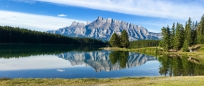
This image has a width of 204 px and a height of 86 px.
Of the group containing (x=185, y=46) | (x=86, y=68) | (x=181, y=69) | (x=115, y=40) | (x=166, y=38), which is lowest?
(x=181, y=69)

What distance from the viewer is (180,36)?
133875 millimetres

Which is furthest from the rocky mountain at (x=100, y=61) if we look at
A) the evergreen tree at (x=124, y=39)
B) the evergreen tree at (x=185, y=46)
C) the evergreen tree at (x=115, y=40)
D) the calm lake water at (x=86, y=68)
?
the evergreen tree at (x=115, y=40)

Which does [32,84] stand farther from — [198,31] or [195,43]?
[198,31]

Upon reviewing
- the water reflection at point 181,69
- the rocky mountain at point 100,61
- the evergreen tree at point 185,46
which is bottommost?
the water reflection at point 181,69

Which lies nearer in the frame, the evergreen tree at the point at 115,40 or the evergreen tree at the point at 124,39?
the evergreen tree at the point at 124,39

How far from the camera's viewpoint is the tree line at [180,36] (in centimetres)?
13125

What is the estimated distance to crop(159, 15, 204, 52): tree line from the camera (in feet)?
431

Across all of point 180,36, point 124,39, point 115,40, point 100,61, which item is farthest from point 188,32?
point 100,61

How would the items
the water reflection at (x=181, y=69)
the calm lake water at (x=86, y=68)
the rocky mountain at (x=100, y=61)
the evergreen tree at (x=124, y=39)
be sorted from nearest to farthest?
1. the calm lake water at (x=86, y=68)
2. the water reflection at (x=181, y=69)
3. the rocky mountain at (x=100, y=61)
4. the evergreen tree at (x=124, y=39)

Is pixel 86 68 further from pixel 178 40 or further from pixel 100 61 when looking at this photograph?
pixel 178 40

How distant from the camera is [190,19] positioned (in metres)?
145

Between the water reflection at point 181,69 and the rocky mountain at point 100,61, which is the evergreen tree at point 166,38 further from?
the water reflection at point 181,69

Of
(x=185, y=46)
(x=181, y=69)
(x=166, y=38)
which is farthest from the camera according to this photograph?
(x=166, y=38)

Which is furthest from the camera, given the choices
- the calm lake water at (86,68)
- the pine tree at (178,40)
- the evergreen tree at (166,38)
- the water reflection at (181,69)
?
the evergreen tree at (166,38)
